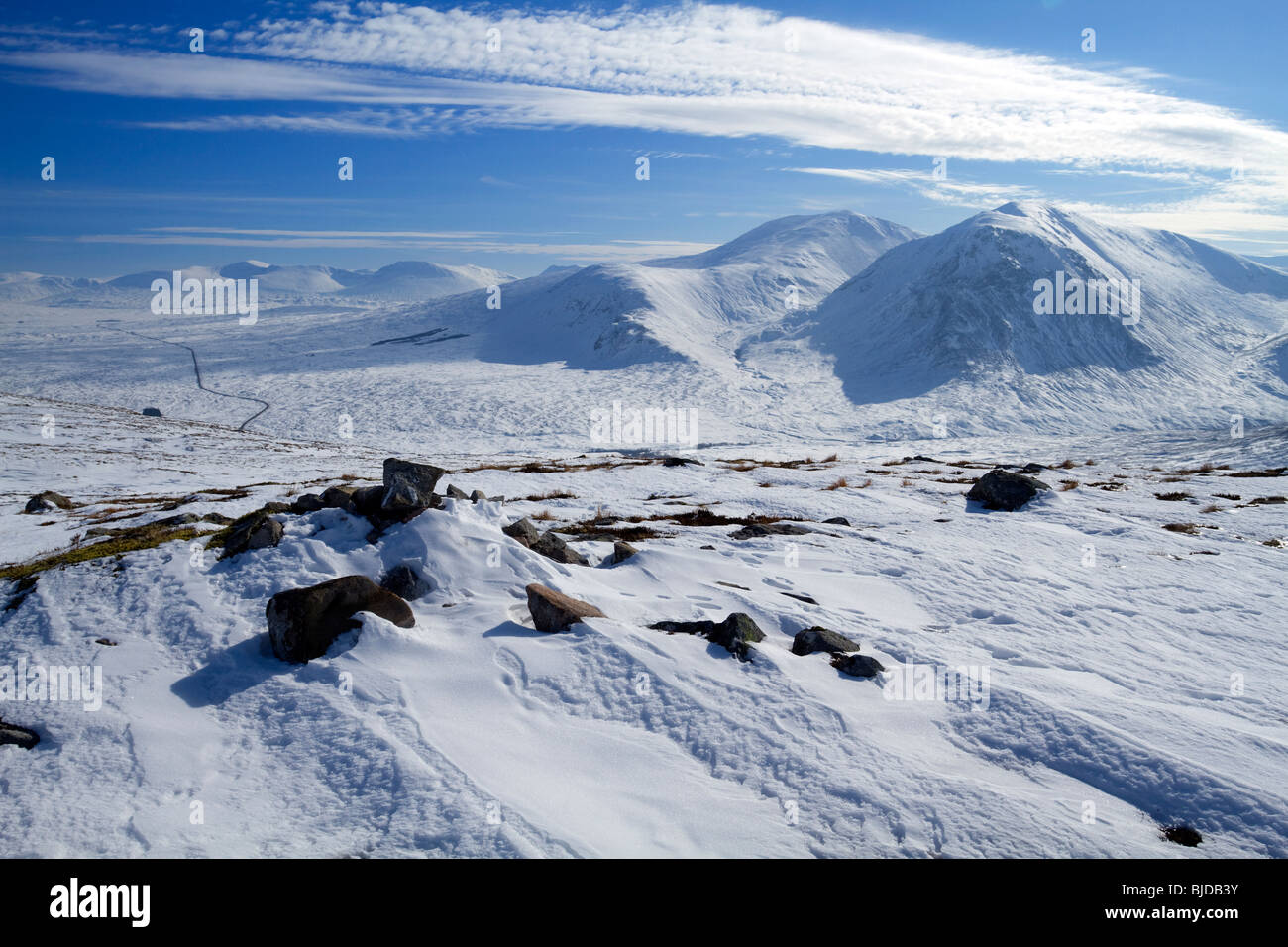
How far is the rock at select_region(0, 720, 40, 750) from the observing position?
6398 millimetres

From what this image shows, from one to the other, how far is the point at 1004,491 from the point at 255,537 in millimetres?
18384

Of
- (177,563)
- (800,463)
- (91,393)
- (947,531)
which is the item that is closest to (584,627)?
(177,563)

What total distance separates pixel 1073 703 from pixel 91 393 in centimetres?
10918

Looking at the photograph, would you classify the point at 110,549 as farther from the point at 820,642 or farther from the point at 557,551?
the point at 820,642

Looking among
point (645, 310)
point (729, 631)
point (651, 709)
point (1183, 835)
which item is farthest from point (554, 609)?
point (645, 310)

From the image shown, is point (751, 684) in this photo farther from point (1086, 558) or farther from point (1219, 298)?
point (1219, 298)

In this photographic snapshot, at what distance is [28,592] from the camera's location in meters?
9.43

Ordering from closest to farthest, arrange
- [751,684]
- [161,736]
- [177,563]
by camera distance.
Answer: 1. [161,736]
2. [751,684]
3. [177,563]

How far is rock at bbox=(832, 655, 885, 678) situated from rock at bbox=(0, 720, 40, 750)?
8408 millimetres

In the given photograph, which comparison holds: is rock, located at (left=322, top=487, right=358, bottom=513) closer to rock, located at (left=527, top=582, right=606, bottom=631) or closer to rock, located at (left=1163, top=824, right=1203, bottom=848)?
rock, located at (left=527, top=582, right=606, bottom=631)

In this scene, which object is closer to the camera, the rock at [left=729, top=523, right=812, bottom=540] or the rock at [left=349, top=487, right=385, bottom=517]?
the rock at [left=349, top=487, right=385, bottom=517]

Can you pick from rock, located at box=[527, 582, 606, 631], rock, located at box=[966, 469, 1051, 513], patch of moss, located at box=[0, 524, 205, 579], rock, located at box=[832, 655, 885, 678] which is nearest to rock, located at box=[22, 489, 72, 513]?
patch of moss, located at box=[0, 524, 205, 579]

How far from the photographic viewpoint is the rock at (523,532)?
1150 cm

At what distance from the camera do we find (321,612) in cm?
798
